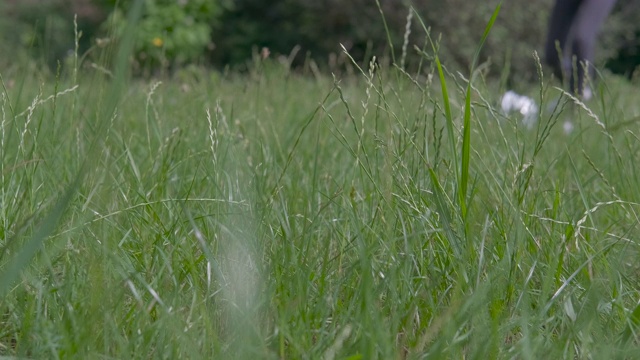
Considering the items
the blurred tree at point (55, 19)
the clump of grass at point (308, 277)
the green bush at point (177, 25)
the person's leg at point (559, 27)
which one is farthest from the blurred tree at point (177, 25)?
the clump of grass at point (308, 277)

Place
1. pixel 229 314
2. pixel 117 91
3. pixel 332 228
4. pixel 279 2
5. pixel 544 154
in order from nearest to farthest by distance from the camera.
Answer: pixel 117 91 → pixel 229 314 → pixel 332 228 → pixel 544 154 → pixel 279 2

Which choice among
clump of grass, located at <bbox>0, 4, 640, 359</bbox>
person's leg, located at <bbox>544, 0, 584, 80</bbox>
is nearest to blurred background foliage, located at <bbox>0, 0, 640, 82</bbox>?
person's leg, located at <bbox>544, 0, 584, 80</bbox>

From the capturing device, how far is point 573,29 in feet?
13.6

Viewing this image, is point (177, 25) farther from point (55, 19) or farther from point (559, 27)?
point (559, 27)

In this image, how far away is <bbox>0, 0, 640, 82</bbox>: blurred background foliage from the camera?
10.6 m

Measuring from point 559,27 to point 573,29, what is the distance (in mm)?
110

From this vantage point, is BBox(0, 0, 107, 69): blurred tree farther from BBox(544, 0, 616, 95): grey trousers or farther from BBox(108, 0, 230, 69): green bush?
BBox(544, 0, 616, 95): grey trousers

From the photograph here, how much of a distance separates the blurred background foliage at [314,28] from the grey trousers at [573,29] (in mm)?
4880

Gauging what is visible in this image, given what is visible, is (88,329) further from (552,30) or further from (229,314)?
(552,30)

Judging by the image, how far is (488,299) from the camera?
105 centimetres

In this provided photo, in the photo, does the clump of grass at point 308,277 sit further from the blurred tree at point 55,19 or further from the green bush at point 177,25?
the blurred tree at point 55,19

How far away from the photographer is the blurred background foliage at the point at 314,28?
34.9 feet

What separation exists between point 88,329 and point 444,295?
0.48 meters

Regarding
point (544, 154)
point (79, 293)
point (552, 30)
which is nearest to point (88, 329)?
point (79, 293)
